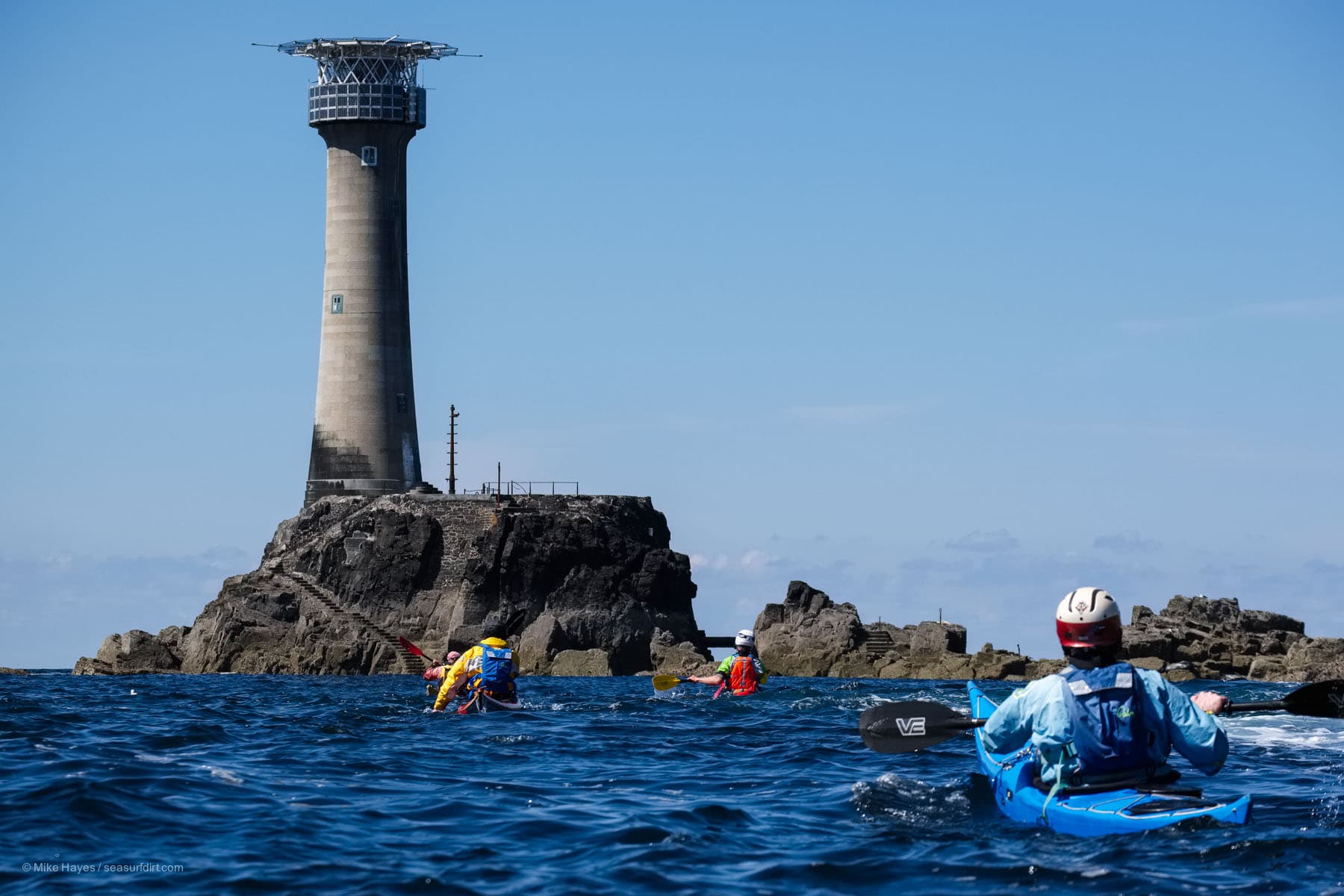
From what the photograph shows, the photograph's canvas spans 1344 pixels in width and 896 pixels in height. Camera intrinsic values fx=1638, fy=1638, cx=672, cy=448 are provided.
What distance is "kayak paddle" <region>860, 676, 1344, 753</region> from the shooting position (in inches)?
562

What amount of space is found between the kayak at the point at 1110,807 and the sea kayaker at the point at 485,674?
1306 cm

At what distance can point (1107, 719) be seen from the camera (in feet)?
39.1

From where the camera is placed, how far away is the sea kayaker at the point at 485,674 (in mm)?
25094

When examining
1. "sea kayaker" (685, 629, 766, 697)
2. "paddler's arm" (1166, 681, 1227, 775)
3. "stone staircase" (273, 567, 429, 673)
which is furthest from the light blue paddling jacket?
"stone staircase" (273, 567, 429, 673)

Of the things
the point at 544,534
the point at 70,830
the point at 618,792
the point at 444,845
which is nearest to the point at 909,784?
the point at 618,792

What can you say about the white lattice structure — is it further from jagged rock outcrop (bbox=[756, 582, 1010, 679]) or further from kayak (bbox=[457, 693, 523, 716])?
kayak (bbox=[457, 693, 523, 716])

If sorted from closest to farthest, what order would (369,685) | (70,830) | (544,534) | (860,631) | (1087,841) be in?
(1087,841) → (70,830) → (369,685) → (860,631) → (544,534)

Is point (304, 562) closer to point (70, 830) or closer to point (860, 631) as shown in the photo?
point (860, 631)

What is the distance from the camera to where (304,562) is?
244 ft

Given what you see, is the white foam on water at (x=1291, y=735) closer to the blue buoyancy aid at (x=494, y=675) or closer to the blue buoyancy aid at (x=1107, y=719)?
the blue buoyancy aid at (x=1107, y=719)

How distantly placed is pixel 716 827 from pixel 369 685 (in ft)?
126

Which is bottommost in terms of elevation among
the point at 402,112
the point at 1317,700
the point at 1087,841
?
the point at 1087,841

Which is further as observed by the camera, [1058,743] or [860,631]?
[860,631]

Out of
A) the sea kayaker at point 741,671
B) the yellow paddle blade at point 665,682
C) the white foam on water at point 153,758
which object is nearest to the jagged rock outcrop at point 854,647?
the yellow paddle blade at point 665,682
